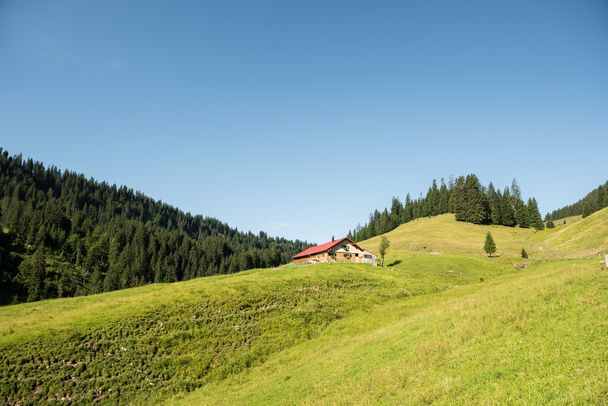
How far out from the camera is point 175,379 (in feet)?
91.7

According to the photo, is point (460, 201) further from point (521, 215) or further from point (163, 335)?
point (163, 335)

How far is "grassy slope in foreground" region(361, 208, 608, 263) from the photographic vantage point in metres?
85.1

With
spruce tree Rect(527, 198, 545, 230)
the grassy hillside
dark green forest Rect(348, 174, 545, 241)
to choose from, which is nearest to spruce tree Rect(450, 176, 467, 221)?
dark green forest Rect(348, 174, 545, 241)

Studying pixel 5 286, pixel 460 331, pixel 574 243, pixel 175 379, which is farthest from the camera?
pixel 5 286

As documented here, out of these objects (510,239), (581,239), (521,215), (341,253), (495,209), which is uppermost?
(495,209)

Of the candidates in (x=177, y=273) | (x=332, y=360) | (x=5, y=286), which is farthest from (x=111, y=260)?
(x=332, y=360)

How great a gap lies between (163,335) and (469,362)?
26966 millimetres

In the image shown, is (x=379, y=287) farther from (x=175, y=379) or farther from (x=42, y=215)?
(x=42, y=215)

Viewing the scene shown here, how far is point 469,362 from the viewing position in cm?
1499

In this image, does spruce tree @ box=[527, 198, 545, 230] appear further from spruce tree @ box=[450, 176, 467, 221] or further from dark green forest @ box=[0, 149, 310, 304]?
dark green forest @ box=[0, 149, 310, 304]

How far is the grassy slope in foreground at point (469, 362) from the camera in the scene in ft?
37.9

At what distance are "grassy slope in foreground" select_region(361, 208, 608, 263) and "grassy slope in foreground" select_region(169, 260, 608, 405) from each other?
2639 inches

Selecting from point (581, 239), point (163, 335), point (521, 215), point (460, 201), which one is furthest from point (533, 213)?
point (163, 335)

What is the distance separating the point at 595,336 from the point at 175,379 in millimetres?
27319
